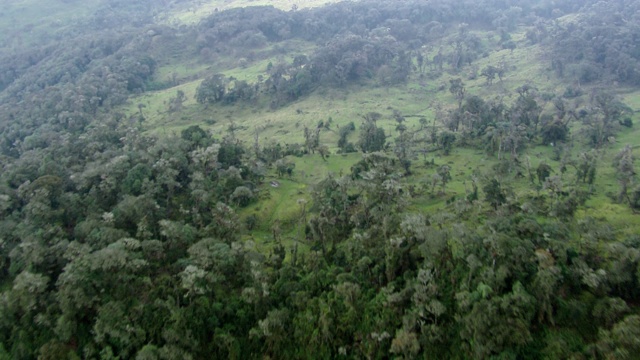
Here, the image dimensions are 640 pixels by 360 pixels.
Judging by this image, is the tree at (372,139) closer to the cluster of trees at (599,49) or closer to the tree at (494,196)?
the tree at (494,196)

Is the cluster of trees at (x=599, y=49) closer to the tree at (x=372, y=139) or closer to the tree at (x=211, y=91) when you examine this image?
the tree at (x=372, y=139)

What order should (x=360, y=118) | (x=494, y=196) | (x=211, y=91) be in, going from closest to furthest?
(x=494, y=196) < (x=360, y=118) < (x=211, y=91)

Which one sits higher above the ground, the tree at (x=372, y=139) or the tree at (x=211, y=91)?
the tree at (x=372, y=139)

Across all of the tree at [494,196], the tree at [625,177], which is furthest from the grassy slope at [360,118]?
the tree at [494,196]

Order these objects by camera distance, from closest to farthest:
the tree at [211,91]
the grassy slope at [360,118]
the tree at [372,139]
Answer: the grassy slope at [360,118] → the tree at [372,139] → the tree at [211,91]

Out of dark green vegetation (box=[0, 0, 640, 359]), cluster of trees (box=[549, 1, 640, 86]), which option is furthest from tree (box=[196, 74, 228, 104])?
cluster of trees (box=[549, 1, 640, 86])

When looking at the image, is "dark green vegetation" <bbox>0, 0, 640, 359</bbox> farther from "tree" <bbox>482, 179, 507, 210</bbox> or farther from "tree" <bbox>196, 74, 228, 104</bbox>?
"tree" <bbox>196, 74, 228, 104</bbox>

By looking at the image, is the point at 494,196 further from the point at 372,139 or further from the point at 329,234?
the point at 372,139

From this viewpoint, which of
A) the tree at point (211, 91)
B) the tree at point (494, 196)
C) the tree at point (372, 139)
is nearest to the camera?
the tree at point (494, 196)

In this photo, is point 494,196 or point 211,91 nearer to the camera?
point 494,196

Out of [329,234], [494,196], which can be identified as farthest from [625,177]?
[329,234]

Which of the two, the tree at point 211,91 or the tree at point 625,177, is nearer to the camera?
the tree at point 625,177
